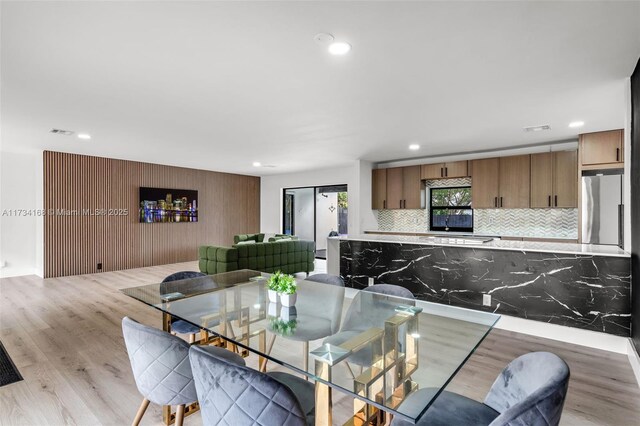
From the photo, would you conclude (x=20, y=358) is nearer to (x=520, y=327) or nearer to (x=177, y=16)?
(x=177, y=16)

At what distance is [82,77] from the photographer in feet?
9.29

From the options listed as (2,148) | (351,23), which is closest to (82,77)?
(351,23)

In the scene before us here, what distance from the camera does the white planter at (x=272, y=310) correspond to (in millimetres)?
2031

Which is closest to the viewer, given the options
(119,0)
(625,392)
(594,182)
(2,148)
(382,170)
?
(119,0)

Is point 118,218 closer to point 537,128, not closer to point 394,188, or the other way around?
point 394,188

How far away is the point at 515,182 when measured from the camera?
18.2 feet

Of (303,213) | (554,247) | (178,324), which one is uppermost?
(303,213)

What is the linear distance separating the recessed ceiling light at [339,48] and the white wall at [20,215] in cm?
666

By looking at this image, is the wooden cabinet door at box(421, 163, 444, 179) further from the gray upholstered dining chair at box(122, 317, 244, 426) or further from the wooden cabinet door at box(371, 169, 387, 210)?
Answer: the gray upholstered dining chair at box(122, 317, 244, 426)

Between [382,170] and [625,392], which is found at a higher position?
[382,170]

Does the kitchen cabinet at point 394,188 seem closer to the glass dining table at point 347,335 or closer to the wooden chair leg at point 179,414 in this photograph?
the glass dining table at point 347,335

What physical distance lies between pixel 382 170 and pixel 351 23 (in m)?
5.30

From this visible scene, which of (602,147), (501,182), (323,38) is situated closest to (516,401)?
(323,38)

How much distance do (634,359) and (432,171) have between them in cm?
429
